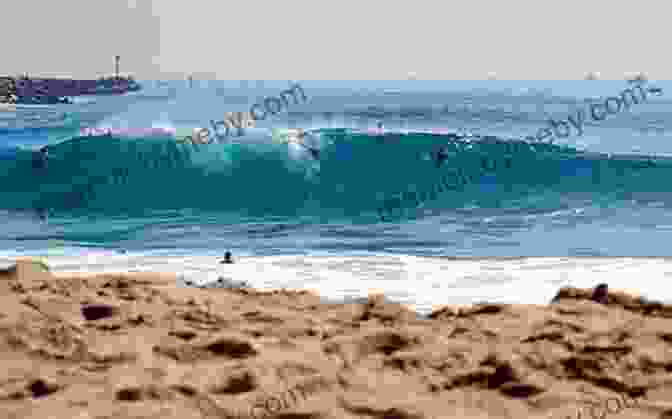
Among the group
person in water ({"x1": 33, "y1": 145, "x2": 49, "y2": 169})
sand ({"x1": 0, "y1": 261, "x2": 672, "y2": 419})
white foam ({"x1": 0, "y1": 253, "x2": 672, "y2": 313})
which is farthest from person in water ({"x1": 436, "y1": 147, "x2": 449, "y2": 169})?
sand ({"x1": 0, "y1": 261, "x2": 672, "y2": 419})

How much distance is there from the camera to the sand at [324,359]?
11.7 ft

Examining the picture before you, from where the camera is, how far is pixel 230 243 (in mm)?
12820

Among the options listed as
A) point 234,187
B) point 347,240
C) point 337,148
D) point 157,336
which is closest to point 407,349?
point 157,336

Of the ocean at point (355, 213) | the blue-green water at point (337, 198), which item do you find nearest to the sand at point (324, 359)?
the ocean at point (355, 213)

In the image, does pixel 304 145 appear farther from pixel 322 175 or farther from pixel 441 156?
pixel 441 156

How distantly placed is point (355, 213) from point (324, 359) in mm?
12579

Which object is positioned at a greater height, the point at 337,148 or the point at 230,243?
the point at 337,148

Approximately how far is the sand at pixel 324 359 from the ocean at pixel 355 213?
239 cm

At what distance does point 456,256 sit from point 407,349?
6897 mm

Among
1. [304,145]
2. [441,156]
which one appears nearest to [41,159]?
[304,145]

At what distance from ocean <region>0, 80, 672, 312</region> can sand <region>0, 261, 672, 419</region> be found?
94.3 inches

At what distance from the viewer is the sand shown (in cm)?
356

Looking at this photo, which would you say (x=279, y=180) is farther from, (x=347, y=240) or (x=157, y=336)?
(x=157, y=336)

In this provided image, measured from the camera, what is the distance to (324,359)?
4246mm
